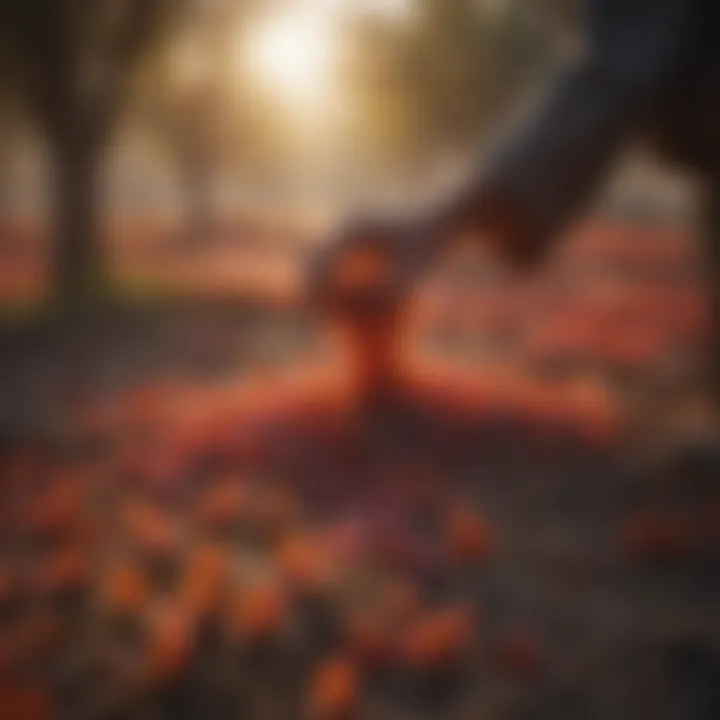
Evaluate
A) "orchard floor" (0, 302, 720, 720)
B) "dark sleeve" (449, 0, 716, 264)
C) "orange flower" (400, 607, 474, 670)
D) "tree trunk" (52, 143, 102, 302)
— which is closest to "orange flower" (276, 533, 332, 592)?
"orchard floor" (0, 302, 720, 720)

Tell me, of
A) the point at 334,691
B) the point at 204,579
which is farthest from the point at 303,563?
the point at 334,691

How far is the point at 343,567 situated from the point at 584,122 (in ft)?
7.39

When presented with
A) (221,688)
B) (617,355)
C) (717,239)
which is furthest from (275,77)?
(221,688)

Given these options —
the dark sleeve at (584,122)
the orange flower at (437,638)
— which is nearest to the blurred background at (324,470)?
the orange flower at (437,638)

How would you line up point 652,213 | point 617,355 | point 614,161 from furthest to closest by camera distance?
point 652,213
point 617,355
point 614,161

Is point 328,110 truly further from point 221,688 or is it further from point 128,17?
point 221,688

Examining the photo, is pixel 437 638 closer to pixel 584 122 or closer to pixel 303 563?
pixel 303 563

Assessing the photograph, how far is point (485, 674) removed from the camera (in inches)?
153

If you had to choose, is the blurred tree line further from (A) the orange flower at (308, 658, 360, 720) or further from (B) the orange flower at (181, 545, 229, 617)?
(A) the orange flower at (308, 658, 360, 720)

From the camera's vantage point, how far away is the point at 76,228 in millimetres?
11109

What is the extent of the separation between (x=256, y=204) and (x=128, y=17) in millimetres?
18776

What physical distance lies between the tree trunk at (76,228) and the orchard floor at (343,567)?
435cm

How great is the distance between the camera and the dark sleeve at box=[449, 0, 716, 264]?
3174 millimetres

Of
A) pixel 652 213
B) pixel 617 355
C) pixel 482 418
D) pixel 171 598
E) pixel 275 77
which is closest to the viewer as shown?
pixel 171 598
